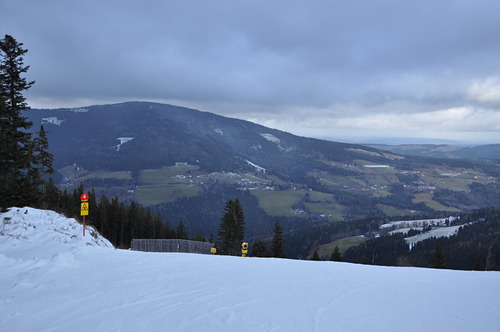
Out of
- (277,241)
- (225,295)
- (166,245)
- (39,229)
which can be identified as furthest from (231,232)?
(225,295)

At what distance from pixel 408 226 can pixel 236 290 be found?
8507 inches

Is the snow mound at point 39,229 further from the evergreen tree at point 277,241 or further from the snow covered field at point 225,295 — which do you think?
the evergreen tree at point 277,241

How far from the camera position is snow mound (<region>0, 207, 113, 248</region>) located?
13203mm

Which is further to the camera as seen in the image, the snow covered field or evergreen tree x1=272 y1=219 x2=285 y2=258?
evergreen tree x1=272 y1=219 x2=285 y2=258

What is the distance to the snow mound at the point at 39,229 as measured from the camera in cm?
1320

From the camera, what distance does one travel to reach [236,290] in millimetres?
7738

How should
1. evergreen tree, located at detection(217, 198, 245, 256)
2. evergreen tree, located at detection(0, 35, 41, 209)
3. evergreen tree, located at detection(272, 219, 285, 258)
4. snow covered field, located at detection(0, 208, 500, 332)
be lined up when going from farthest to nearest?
evergreen tree, located at detection(272, 219, 285, 258)
evergreen tree, located at detection(217, 198, 245, 256)
evergreen tree, located at detection(0, 35, 41, 209)
snow covered field, located at detection(0, 208, 500, 332)

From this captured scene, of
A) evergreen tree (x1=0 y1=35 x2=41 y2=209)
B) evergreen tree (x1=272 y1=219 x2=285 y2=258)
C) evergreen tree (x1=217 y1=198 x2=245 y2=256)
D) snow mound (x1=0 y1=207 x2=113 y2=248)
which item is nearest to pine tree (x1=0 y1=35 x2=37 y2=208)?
evergreen tree (x1=0 y1=35 x2=41 y2=209)

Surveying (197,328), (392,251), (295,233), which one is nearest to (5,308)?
(197,328)

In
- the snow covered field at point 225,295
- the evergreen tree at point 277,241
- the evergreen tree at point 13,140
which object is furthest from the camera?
the evergreen tree at point 277,241

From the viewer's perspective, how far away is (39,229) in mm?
15000

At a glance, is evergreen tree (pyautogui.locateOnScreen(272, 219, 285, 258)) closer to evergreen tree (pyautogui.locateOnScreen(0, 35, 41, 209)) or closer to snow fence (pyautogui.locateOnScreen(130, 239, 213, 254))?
snow fence (pyautogui.locateOnScreen(130, 239, 213, 254))

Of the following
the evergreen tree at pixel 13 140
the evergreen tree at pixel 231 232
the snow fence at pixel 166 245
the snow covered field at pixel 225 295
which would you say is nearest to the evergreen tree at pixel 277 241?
the evergreen tree at pixel 231 232

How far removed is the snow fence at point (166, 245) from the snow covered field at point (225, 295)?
2031cm
